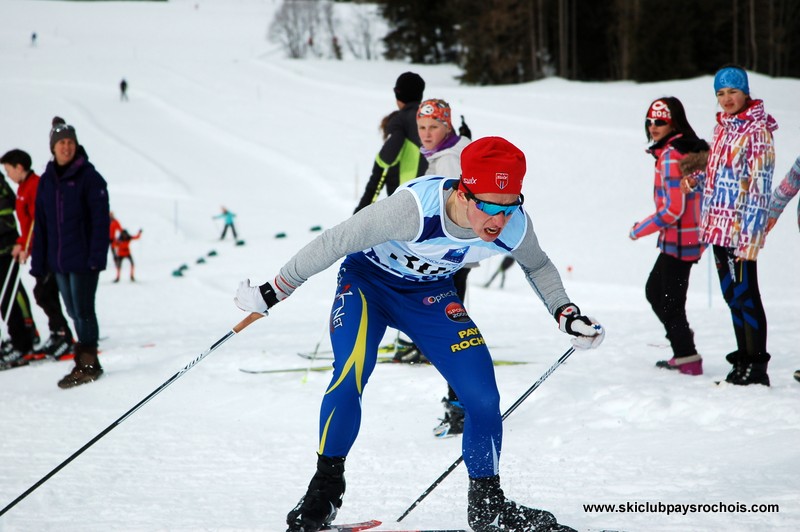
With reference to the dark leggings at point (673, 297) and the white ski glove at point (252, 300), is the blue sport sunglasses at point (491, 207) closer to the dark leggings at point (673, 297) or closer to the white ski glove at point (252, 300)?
the white ski glove at point (252, 300)

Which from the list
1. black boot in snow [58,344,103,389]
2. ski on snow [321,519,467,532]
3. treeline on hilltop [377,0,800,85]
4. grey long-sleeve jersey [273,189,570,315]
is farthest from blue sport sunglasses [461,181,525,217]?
treeline on hilltop [377,0,800,85]

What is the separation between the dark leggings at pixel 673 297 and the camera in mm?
5770

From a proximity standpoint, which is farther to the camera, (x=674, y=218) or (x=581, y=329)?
(x=674, y=218)

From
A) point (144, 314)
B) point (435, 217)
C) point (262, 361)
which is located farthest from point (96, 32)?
point (435, 217)

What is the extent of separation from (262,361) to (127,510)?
3.48 m

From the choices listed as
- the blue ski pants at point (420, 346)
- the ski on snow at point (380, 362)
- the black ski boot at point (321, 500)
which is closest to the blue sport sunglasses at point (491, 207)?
the blue ski pants at point (420, 346)

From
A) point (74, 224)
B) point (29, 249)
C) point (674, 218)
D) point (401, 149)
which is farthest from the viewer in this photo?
point (29, 249)

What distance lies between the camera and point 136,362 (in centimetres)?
774

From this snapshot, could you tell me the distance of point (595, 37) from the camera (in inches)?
1802

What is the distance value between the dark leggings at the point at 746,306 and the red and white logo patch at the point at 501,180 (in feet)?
9.08

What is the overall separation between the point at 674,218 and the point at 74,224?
5007 millimetres

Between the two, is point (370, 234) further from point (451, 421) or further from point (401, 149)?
point (401, 149)

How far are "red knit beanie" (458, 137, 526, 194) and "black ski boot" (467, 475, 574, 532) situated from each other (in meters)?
1.25

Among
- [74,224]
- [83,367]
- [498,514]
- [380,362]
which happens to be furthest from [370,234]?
[83,367]
